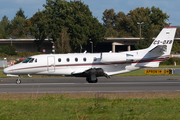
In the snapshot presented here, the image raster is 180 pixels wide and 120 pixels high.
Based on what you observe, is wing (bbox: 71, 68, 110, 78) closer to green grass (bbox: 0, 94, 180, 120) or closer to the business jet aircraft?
the business jet aircraft

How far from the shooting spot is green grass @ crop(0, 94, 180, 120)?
8.68 metres

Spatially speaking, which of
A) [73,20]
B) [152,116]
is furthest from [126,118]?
[73,20]

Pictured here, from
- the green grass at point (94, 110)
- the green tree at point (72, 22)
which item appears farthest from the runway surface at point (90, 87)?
the green tree at point (72, 22)

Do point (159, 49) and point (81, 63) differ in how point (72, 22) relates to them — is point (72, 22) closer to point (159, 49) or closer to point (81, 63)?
point (81, 63)

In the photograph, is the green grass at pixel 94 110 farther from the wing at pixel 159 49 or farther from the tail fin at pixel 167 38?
the tail fin at pixel 167 38

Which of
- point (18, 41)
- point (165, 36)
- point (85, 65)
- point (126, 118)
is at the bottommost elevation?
point (126, 118)

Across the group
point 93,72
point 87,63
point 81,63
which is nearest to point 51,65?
point 81,63

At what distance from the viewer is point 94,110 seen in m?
9.62

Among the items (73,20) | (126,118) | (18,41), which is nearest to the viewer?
(126,118)

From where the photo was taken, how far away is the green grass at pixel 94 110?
8680 mm

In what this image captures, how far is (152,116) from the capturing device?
28.6 feet

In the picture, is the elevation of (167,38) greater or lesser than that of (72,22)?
lesser

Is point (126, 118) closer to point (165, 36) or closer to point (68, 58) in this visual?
point (68, 58)

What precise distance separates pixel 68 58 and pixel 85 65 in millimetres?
1608
